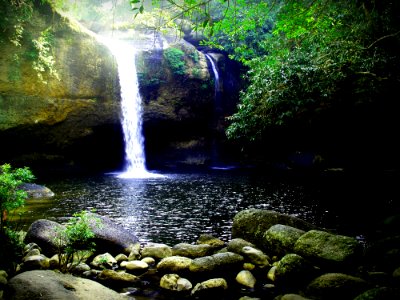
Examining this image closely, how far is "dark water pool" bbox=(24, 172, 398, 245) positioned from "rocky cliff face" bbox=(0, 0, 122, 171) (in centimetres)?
446

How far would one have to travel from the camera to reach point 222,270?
20.4 ft

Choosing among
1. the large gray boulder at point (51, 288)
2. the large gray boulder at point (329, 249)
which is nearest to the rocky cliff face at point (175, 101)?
the large gray boulder at point (329, 249)

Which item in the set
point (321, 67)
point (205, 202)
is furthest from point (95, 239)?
point (321, 67)

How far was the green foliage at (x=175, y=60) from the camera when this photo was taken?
2486 cm

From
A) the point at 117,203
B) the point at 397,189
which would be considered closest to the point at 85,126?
the point at 117,203

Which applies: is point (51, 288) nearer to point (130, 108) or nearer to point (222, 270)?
point (222, 270)

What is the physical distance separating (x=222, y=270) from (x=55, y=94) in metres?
18.0

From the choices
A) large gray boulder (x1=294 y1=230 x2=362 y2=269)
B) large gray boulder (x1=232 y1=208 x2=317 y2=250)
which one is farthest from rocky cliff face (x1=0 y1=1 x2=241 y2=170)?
large gray boulder (x1=294 y1=230 x2=362 y2=269)

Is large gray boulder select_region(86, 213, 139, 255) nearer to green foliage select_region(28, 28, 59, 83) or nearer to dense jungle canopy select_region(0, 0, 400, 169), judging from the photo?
dense jungle canopy select_region(0, 0, 400, 169)

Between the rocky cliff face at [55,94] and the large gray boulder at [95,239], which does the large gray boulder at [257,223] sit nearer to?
the large gray boulder at [95,239]

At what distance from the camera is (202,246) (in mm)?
7070

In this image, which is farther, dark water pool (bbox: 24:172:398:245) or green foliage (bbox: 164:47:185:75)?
green foliage (bbox: 164:47:185:75)

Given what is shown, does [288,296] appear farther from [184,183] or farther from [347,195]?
[184,183]

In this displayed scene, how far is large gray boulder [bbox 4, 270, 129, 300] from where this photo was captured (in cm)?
427
